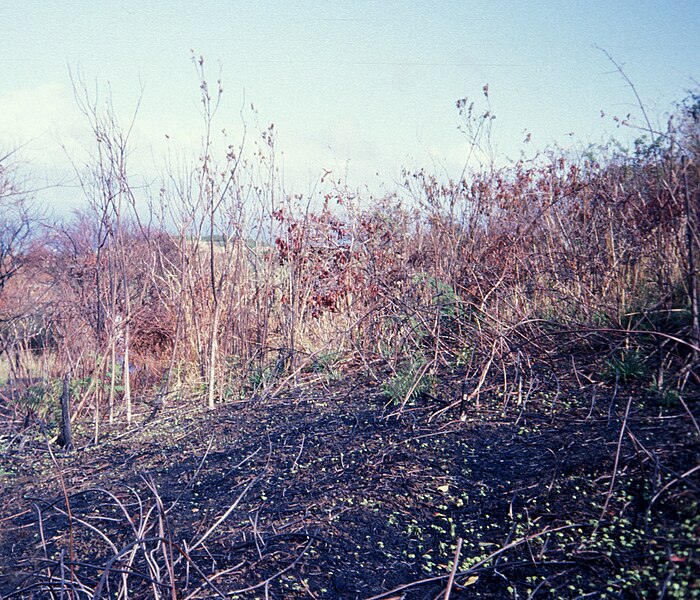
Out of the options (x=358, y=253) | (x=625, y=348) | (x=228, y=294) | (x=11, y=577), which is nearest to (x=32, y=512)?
(x=11, y=577)

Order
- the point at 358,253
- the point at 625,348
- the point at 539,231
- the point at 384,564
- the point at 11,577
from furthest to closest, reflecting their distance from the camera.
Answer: the point at 358,253 → the point at 539,231 → the point at 625,348 → the point at 11,577 → the point at 384,564

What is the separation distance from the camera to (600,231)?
5.17 metres

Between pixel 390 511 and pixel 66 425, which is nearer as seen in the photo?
pixel 390 511

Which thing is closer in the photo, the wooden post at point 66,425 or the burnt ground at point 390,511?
the burnt ground at point 390,511

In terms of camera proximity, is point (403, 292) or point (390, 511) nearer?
point (390, 511)

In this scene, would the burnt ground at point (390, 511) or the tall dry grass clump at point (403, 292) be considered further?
the tall dry grass clump at point (403, 292)

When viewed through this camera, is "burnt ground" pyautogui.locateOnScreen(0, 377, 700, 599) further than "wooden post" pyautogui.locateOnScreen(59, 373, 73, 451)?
No

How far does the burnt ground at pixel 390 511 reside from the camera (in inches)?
76.2

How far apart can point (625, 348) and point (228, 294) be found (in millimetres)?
3682

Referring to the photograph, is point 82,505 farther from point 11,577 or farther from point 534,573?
point 534,573

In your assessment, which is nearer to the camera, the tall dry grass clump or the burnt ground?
the burnt ground

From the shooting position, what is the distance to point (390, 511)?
98.1 inches

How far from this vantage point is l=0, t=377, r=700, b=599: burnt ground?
1935mm

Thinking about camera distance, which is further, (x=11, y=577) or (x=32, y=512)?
(x=32, y=512)
